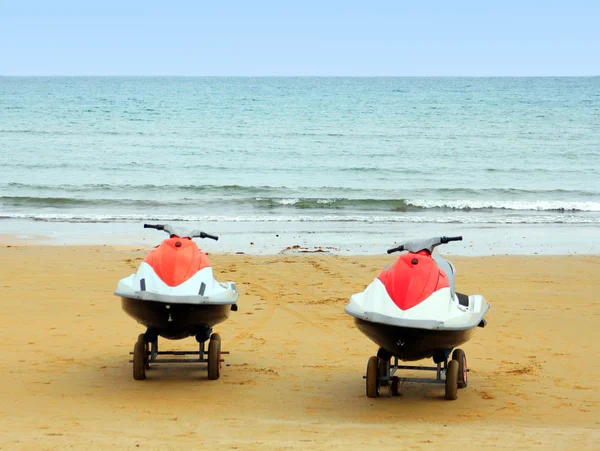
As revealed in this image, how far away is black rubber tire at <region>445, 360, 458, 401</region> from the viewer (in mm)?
7262

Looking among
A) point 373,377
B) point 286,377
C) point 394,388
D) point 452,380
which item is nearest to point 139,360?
point 286,377

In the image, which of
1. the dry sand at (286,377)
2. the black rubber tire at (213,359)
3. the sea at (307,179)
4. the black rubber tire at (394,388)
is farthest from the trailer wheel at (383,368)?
the sea at (307,179)

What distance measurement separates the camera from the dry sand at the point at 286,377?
623 cm

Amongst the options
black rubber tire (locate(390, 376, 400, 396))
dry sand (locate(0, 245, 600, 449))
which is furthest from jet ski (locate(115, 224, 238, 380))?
black rubber tire (locate(390, 376, 400, 396))

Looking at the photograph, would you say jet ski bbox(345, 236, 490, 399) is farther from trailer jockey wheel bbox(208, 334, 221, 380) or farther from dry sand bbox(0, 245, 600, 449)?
trailer jockey wheel bbox(208, 334, 221, 380)

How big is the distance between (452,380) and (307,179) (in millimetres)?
21794

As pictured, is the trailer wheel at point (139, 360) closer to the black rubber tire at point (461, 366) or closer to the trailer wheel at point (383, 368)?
the trailer wheel at point (383, 368)

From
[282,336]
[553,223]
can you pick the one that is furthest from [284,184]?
[282,336]

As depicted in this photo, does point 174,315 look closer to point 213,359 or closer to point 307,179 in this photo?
point 213,359

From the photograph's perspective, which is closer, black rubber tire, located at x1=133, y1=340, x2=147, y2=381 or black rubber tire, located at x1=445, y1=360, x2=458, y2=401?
black rubber tire, located at x1=445, y1=360, x2=458, y2=401

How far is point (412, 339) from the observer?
22.5ft

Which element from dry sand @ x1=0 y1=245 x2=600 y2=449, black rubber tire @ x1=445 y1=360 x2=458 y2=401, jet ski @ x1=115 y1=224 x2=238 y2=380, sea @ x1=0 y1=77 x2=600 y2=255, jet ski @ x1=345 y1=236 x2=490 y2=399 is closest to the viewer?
dry sand @ x1=0 y1=245 x2=600 y2=449

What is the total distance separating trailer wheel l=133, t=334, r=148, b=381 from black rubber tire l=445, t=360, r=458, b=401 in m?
2.71

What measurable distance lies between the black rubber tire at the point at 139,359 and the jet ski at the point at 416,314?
2007 mm
